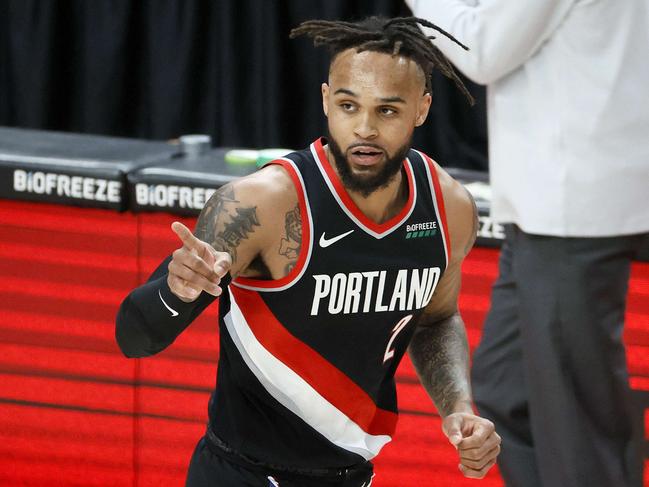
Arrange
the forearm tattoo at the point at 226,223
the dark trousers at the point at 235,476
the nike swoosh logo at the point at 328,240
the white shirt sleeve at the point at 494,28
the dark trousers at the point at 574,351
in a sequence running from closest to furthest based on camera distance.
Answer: the forearm tattoo at the point at 226,223 < the nike swoosh logo at the point at 328,240 < the dark trousers at the point at 235,476 < the white shirt sleeve at the point at 494,28 < the dark trousers at the point at 574,351

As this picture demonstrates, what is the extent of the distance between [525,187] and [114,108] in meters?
2.72

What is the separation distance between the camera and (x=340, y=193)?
2508 millimetres

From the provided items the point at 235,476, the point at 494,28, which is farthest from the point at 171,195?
the point at 235,476

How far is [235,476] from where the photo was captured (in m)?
2.61

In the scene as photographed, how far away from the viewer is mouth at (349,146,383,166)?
2408 mm

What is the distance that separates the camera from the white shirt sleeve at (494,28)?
9.70 ft

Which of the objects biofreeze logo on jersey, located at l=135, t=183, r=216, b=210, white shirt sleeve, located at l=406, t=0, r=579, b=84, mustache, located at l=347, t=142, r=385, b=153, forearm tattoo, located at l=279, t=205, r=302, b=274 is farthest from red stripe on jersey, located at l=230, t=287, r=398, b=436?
biofreeze logo on jersey, located at l=135, t=183, r=216, b=210

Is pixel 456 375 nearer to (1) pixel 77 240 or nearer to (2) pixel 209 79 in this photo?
(1) pixel 77 240

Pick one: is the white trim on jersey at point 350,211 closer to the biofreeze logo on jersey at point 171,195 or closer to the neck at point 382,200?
the neck at point 382,200

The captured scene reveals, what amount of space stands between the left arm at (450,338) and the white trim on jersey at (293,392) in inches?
8.1

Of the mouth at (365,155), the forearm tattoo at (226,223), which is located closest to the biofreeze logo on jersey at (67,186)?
the forearm tattoo at (226,223)

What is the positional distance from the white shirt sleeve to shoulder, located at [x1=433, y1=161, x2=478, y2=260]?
45 centimetres

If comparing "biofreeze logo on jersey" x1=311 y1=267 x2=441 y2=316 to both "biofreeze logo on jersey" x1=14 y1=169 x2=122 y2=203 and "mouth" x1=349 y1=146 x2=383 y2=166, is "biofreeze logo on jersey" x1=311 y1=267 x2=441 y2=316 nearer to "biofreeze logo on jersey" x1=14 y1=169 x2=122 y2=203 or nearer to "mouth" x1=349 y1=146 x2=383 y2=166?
"mouth" x1=349 y1=146 x2=383 y2=166

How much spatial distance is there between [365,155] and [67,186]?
5.14ft
